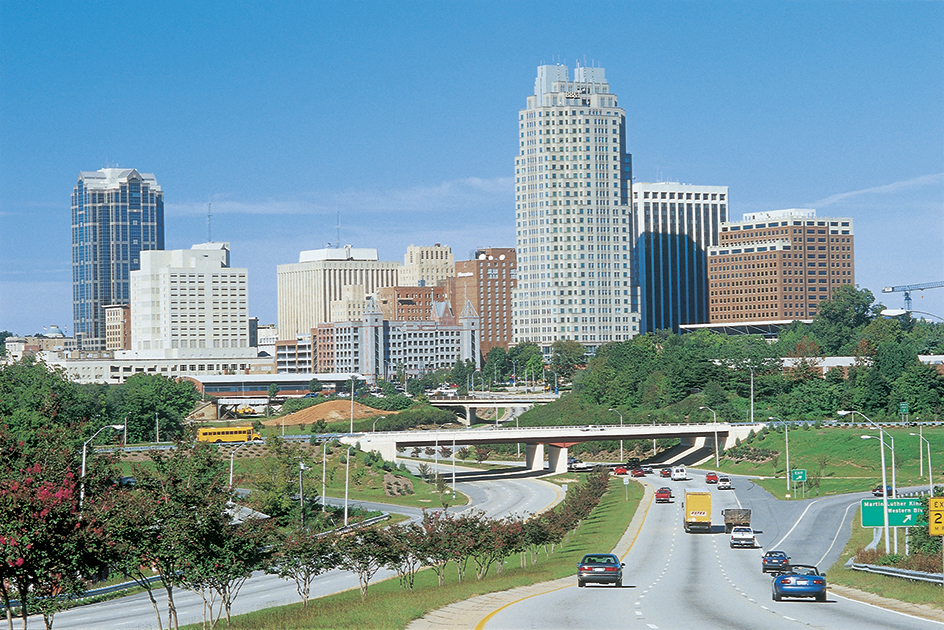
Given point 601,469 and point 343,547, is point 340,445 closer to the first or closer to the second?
point 601,469

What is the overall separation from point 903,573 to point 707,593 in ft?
27.7

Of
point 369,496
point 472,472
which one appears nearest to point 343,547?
point 369,496

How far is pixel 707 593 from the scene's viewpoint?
5144 cm

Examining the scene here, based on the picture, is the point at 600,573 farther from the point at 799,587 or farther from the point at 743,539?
the point at 743,539

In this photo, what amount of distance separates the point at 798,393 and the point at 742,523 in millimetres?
111695

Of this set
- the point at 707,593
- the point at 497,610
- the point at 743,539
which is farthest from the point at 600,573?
the point at 743,539

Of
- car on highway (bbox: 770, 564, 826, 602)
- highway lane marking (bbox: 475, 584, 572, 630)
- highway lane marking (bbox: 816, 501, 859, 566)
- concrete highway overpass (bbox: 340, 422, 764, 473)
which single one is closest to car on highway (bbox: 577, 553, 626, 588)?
highway lane marking (bbox: 475, 584, 572, 630)

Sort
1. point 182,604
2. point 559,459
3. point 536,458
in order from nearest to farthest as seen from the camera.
Result: point 182,604
point 559,459
point 536,458

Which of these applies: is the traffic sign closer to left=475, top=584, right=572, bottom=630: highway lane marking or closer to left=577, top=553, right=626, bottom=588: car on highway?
left=475, top=584, right=572, bottom=630: highway lane marking

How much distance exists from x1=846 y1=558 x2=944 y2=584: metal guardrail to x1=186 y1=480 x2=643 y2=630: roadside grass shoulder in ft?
49.2

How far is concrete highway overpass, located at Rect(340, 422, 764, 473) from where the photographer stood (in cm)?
15338

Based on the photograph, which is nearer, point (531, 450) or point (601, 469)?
point (601, 469)

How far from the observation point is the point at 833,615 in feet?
138

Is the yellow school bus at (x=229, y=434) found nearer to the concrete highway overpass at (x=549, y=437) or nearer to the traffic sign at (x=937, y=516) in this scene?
the concrete highway overpass at (x=549, y=437)
